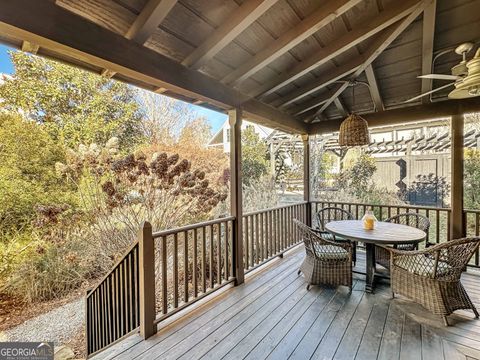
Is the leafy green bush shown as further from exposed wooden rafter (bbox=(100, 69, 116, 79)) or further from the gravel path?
exposed wooden rafter (bbox=(100, 69, 116, 79))

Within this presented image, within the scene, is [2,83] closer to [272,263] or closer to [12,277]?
[12,277]

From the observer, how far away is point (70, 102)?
212 inches

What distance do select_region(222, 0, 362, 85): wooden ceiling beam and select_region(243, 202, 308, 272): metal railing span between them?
1997 mm

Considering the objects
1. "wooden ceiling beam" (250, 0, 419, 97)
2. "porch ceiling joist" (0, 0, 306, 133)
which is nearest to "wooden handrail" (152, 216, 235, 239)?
"porch ceiling joist" (0, 0, 306, 133)

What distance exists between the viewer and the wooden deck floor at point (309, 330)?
195cm

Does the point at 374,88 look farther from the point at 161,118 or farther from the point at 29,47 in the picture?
the point at 161,118

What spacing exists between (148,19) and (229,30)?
2.26 ft

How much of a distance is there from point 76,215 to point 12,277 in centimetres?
133

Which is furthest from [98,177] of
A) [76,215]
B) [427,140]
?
Result: [427,140]

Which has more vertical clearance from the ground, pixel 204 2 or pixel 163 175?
pixel 204 2

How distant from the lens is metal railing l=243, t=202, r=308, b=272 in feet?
12.3

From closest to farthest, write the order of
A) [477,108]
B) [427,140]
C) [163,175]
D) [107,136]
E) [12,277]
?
1. [477,108]
2. [12,277]
3. [163,175]
4. [107,136]
5. [427,140]

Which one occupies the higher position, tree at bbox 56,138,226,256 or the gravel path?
tree at bbox 56,138,226,256

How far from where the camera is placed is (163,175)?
4.37 metres
